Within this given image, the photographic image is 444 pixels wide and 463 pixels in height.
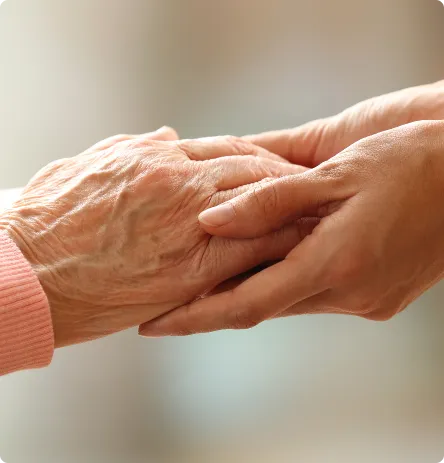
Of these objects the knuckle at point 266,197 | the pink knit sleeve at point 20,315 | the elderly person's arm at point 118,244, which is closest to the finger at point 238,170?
the elderly person's arm at point 118,244

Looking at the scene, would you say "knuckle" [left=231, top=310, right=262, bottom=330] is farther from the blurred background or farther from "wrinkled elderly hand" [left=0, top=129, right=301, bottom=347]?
the blurred background

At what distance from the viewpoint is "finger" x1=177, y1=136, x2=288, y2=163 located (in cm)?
98

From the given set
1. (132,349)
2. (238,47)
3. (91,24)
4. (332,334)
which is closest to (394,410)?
(332,334)

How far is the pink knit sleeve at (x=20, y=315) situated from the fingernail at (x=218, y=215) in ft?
0.81

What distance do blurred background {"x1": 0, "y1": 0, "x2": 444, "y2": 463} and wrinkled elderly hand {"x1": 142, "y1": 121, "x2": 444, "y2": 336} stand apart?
2.59ft

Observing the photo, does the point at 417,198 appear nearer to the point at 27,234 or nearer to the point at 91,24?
the point at 27,234

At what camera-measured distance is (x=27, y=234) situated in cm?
82

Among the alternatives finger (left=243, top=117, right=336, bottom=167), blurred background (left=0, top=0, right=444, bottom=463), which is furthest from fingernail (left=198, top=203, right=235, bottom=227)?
blurred background (left=0, top=0, right=444, bottom=463)

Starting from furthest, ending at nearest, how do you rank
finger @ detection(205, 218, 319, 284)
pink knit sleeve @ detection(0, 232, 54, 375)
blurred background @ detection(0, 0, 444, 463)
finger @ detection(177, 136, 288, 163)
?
blurred background @ detection(0, 0, 444, 463)
finger @ detection(177, 136, 288, 163)
finger @ detection(205, 218, 319, 284)
pink knit sleeve @ detection(0, 232, 54, 375)

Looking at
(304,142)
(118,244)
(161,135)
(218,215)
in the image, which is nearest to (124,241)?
(118,244)

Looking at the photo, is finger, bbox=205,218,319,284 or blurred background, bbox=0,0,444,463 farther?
blurred background, bbox=0,0,444,463

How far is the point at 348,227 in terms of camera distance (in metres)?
0.77

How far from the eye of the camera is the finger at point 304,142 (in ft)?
3.82

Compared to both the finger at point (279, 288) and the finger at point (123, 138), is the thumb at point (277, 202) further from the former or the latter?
the finger at point (123, 138)
